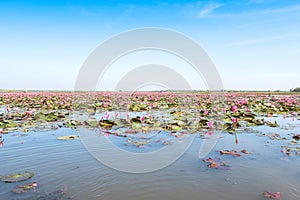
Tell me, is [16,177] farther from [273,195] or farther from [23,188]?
[273,195]

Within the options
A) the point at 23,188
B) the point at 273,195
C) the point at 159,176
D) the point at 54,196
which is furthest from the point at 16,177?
the point at 273,195

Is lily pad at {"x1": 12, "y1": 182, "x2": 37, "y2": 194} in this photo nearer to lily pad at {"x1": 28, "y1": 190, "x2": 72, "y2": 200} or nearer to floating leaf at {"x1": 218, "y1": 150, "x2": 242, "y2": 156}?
lily pad at {"x1": 28, "y1": 190, "x2": 72, "y2": 200}

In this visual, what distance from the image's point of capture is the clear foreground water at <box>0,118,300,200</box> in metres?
2.51

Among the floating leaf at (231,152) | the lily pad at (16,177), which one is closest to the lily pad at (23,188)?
the lily pad at (16,177)

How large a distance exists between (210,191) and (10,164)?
9.78 ft

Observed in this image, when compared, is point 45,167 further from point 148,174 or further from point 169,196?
point 169,196

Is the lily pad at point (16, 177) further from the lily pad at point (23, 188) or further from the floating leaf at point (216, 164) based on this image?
the floating leaf at point (216, 164)

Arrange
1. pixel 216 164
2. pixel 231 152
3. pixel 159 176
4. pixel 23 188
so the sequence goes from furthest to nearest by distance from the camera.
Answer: pixel 231 152
pixel 216 164
pixel 159 176
pixel 23 188

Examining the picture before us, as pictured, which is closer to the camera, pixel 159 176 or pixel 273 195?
pixel 273 195

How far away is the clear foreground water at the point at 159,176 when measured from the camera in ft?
8.22

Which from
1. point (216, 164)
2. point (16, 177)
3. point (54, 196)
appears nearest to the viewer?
point (54, 196)

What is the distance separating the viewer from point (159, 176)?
3061 millimetres

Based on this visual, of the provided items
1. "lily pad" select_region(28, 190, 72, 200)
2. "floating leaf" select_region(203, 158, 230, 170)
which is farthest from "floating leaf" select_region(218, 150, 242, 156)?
"lily pad" select_region(28, 190, 72, 200)

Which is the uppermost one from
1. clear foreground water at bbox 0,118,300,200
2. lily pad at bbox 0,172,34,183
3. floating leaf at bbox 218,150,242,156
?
lily pad at bbox 0,172,34,183
